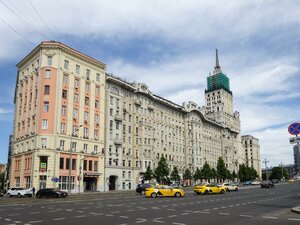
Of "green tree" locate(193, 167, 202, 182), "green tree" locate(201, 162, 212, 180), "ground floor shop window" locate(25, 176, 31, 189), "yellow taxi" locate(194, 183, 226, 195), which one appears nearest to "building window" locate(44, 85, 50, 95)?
"ground floor shop window" locate(25, 176, 31, 189)

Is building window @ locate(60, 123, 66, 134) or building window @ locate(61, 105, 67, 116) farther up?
building window @ locate(61, 105, 67, 116)

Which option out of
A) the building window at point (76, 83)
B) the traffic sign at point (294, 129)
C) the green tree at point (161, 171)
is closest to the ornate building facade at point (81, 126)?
the building window at point (76, 83)

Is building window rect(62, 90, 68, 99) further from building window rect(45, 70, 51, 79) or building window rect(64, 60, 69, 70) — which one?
building window rect(64, 60, 69, 70)

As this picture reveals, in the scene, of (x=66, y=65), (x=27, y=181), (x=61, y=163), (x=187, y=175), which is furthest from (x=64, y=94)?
(x=187, y=175)

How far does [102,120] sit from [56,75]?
13879 mm

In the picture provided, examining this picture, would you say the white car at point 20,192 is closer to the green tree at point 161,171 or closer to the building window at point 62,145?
the building window at point 62,145

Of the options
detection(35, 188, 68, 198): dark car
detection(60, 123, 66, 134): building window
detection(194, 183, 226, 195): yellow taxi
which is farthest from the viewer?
detection(60, 123, 66, 134): building window

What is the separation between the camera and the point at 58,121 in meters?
57.3

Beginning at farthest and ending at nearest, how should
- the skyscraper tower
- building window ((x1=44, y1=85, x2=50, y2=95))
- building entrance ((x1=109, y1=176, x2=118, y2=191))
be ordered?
the skyscraper tower
building entrance ((x1=109, y1=176, x2=118, y2=191))
building window ((x1=44, y1=85, x2=50, y2=95))

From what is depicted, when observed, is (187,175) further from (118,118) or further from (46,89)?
(46,89)

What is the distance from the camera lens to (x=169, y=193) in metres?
36.2

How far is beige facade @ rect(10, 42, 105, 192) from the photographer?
5538 centimetres

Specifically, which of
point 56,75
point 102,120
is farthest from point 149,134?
point 56,75

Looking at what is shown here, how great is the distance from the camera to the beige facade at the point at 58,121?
182 feet
